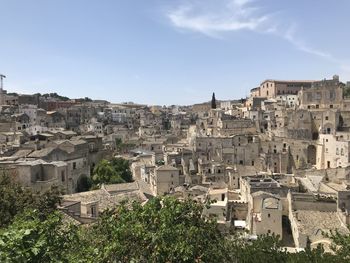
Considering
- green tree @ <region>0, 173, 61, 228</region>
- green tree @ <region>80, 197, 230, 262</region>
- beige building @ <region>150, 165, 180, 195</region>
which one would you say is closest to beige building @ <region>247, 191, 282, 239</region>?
beige building @ <region>150, 165, 180, 195</region>

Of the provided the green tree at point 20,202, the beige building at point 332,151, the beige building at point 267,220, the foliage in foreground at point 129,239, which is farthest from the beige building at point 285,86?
the foliage in foreground at point 129,239

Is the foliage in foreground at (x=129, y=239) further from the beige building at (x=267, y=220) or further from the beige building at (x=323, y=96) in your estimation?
the beige building at (x=323, y=96)

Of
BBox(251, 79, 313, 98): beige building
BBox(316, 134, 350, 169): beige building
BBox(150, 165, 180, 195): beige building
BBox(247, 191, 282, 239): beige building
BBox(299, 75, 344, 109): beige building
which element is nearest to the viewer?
BBox(247, 191, 282, 239): beige building

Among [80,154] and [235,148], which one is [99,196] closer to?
[80,154]

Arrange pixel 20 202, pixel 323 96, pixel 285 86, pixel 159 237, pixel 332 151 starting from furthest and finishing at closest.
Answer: pixel 285 86 → pixel 323 96 → pixel 332 151 → pixel 20 202 → pixel 159 237

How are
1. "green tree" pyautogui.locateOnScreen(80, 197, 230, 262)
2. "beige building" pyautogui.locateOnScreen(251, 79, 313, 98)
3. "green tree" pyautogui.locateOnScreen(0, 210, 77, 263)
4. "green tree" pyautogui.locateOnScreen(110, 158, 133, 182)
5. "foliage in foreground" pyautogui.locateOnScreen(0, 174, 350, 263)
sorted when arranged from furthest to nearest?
1. "beige building" pyautogui.locateOnScreen(251, 79, 313, 98)
2. "green tree" pyautogui.locateOnScreen(110, 158, 133, 182)
3. "green tree" pyautogui.locateOnScreen(80, 197, 230, 262)
4. "foliage in foreground" pyautogui.locateOnScreen(0, 174, 350, 263)
5. "green tree" pyautogui.locateOnScreen(0, 210, 77, 263)

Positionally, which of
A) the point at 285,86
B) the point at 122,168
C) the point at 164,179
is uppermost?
the point at 285,86

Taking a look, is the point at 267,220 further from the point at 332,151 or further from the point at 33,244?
the point at 332,151

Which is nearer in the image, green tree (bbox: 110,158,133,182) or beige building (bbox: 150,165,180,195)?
beige building (bbox: 150,165,180,195)

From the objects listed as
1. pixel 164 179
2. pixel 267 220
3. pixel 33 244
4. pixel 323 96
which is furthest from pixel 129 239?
pixel 323 96

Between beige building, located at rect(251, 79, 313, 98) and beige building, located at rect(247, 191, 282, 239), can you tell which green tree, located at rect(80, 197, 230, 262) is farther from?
beige building, located at rect(251, 79, 313, 98)

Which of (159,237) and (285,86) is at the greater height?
(285,86)

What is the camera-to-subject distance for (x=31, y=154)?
1551 inches

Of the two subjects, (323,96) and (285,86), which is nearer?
(323,96)
